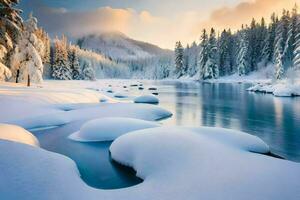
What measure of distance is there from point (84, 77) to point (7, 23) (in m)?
64.9

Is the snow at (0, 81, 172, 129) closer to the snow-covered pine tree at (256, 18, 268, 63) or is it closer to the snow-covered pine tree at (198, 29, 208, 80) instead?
the snow-covered pine tree at (198, 29, 208, 80)

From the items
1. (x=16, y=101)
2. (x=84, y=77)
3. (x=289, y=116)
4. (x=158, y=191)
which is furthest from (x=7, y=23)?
(x=84, y=77)

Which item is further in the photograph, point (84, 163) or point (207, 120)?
point (207, 120)

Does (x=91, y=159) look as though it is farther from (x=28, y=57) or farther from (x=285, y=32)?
(x=285, y=32)

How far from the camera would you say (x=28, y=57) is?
37.2 m

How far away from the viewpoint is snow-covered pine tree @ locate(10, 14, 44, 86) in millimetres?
36500

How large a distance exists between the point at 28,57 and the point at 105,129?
1099 inches

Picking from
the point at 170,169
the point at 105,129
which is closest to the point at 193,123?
the point at 105,129

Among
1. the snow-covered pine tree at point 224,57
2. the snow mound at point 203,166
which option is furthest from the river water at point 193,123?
the snow-covered pine tree at point 224,57

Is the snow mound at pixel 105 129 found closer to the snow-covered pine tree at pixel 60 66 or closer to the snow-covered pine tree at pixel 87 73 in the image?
the snow-covered pine tree at pixel 60 66

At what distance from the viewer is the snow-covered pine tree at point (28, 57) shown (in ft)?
120

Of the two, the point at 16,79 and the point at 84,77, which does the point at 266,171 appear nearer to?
the point at 16,79

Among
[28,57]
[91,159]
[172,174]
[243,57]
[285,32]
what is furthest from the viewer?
[243,57]

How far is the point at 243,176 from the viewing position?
6973 mm
